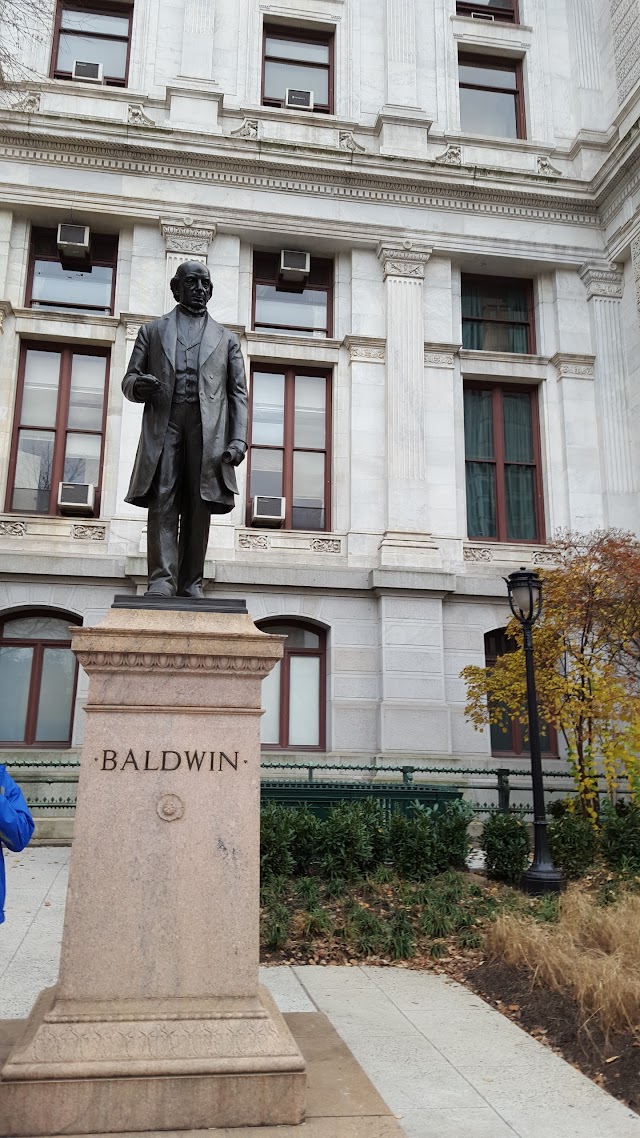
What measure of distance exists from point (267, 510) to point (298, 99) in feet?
33.1

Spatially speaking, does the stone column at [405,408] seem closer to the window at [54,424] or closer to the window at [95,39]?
the window at [54,424]

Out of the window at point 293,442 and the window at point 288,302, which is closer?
the window at point 293,442

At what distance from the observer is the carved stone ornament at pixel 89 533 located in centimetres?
1688

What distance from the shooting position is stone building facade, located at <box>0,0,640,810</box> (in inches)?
662

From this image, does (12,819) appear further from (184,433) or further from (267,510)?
(267,510)

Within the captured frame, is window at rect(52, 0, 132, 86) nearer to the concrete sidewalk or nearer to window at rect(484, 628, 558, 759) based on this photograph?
window at rect(484, 628, 558, 759)

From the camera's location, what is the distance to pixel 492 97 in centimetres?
2119

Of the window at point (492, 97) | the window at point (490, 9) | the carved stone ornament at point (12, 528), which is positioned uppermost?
the window at point (490, 9)

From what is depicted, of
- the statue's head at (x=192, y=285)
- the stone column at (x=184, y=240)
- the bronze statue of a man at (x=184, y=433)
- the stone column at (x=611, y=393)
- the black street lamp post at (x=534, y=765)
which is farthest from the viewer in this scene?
the stone column at (x=611, y=393)

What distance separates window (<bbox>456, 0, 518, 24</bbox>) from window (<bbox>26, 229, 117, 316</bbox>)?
36.8ft

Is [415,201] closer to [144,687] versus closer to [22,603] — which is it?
[22,603]

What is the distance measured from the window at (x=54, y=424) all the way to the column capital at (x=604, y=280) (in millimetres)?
11323

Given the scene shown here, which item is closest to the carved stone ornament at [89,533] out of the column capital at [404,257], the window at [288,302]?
the window at [288,302]

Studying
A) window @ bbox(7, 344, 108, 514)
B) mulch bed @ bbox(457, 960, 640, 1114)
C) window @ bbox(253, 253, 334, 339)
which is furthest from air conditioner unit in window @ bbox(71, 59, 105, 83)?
mulch bed @ bbox(457, 960, 640, 1114)
